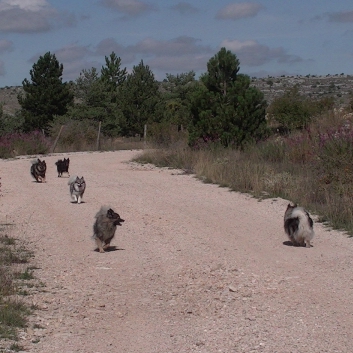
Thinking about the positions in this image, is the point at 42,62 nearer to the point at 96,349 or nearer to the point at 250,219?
the point at 250,219

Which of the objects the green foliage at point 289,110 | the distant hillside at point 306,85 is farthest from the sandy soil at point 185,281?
the distant hillside at point 306,85

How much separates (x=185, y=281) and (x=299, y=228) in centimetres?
294

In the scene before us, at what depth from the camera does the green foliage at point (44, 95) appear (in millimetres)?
56969

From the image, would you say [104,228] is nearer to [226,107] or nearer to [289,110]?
[226,107]

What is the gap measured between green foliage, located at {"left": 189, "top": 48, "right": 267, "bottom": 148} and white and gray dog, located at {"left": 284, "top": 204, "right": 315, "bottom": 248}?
14.7 m

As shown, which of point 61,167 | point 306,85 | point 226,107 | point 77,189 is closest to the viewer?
point 77,189

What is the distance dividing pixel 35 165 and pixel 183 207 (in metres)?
8.29

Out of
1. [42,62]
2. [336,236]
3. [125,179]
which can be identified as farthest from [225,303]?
[42,62]

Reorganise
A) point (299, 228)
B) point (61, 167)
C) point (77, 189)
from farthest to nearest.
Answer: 1. point (61, 167)
2. point (77, 189)
3. point (299, 228)

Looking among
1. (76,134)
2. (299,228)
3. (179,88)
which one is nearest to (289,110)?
(76,134)

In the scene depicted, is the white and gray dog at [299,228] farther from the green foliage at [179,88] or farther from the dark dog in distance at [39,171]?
the green foliage at [179,88]

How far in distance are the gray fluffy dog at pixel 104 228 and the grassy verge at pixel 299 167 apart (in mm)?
4323

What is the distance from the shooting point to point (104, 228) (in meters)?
12.4

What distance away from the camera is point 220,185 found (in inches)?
855
